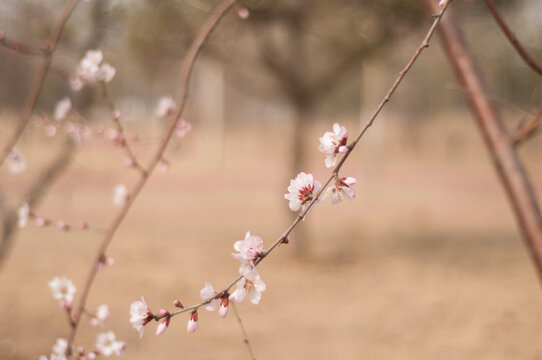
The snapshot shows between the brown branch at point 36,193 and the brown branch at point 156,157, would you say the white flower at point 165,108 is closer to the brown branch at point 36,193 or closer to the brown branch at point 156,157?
the brown branch at point 156,157

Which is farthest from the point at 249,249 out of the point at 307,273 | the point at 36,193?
the point at 307,273

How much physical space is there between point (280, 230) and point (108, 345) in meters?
7.23

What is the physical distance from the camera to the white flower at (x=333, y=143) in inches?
36.6

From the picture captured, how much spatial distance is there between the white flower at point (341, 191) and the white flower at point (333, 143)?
4cm

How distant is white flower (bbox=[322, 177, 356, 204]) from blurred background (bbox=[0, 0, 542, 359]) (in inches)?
27.1

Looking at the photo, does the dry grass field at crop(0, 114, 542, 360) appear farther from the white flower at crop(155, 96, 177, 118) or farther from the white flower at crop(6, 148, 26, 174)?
the white flower at crop(6, 148, 26, 174)

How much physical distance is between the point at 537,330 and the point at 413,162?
16428 mm

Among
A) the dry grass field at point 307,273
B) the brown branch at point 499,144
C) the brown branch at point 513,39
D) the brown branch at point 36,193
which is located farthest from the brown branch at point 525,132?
the brown branch at point 36,193

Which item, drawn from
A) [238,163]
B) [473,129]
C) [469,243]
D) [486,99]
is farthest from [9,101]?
[473,129]

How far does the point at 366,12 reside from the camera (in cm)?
571

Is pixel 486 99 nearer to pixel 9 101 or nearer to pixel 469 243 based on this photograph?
pixel 9 101

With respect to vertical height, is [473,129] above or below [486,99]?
above

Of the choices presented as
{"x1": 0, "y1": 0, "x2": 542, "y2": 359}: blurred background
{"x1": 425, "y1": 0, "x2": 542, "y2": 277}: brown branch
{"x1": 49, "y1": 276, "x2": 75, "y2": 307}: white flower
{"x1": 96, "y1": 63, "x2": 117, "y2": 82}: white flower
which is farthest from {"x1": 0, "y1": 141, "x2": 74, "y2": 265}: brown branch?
{"x1": 425, "y1": 0, "x2": 542, "y2": 277}: brown branch

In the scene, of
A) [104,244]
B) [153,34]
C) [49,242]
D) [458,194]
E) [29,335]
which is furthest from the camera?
[458,194]
